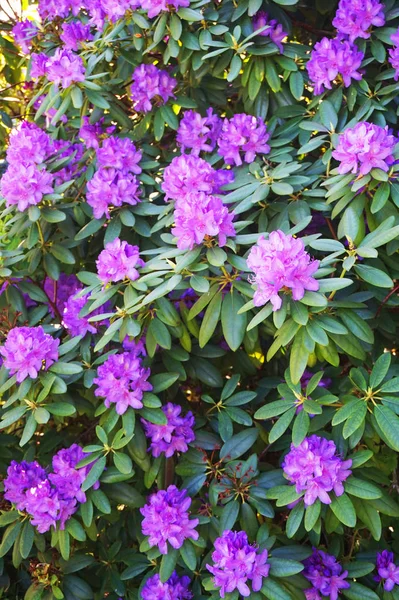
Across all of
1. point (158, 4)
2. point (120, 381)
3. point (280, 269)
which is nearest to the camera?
point (280, 269)

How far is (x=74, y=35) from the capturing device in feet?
7.11

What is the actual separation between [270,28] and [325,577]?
1401 millimetres

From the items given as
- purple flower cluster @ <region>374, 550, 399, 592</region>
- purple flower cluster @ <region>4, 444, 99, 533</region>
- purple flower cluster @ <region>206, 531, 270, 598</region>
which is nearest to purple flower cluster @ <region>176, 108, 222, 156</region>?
purple flower cluster @ <region>4, 444, 99, 533</region>

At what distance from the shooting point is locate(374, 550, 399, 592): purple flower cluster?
1.83 meters

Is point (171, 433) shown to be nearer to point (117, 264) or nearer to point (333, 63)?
point (117, 264)

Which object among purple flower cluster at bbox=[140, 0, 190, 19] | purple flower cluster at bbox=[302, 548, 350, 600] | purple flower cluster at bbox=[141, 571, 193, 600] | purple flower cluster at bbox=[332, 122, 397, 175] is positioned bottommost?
purple flower cluster at bbox=[302, 548, 350, 600]

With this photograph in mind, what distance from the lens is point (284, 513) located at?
2111mm

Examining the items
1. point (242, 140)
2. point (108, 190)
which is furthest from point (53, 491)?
point (242, 140)

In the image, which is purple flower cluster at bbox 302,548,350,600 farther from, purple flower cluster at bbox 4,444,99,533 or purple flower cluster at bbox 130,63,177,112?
purple flower cluster at bbox 130,63,177,112

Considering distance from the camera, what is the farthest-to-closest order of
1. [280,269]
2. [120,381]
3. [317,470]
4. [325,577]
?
1. [325,577]
2. [120,381]
3. [317,470]
4. [280,269]

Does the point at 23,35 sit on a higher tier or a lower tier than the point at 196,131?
higher

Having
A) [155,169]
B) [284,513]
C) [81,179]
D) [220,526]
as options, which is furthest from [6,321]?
[284,513]

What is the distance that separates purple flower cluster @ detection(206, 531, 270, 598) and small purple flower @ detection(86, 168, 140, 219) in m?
0.86

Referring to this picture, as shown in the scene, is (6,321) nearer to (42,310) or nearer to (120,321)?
(42,310)
